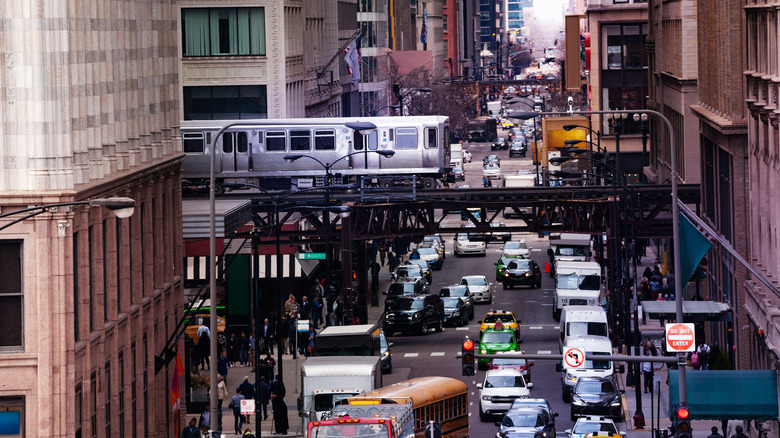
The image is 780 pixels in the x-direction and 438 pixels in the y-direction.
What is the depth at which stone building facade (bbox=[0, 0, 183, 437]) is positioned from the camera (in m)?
32.9

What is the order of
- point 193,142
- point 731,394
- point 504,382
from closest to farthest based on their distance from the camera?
point 731,394 < point 504,382 < point 193,142

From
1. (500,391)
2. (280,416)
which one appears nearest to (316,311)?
(500,391)

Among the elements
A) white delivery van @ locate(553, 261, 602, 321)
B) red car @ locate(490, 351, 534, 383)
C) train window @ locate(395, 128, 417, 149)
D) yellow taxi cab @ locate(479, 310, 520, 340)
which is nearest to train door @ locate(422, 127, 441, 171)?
train window @ locate(395, 128, 417, 149)

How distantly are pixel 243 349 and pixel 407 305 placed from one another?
10179 mm

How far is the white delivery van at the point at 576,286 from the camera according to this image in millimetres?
69062

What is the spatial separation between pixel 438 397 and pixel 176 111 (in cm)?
1398

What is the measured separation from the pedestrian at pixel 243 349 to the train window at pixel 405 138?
16446 millimetres

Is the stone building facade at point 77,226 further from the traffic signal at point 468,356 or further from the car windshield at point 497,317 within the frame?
the car windshield at point 497,317

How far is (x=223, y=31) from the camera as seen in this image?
279 ft

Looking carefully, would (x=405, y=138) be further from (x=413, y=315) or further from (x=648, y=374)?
(x=648, y=374)

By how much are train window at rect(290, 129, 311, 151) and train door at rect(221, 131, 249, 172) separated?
90.7 inches

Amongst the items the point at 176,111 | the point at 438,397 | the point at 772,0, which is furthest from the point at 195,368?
the point at 772,0

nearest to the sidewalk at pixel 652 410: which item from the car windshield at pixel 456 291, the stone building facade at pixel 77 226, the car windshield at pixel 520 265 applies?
the car windshield at pixel 456 291

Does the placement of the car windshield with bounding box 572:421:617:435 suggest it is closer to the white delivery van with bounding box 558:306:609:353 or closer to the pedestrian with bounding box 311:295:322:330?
the white delivery van with bounding box 558:306:609:353
